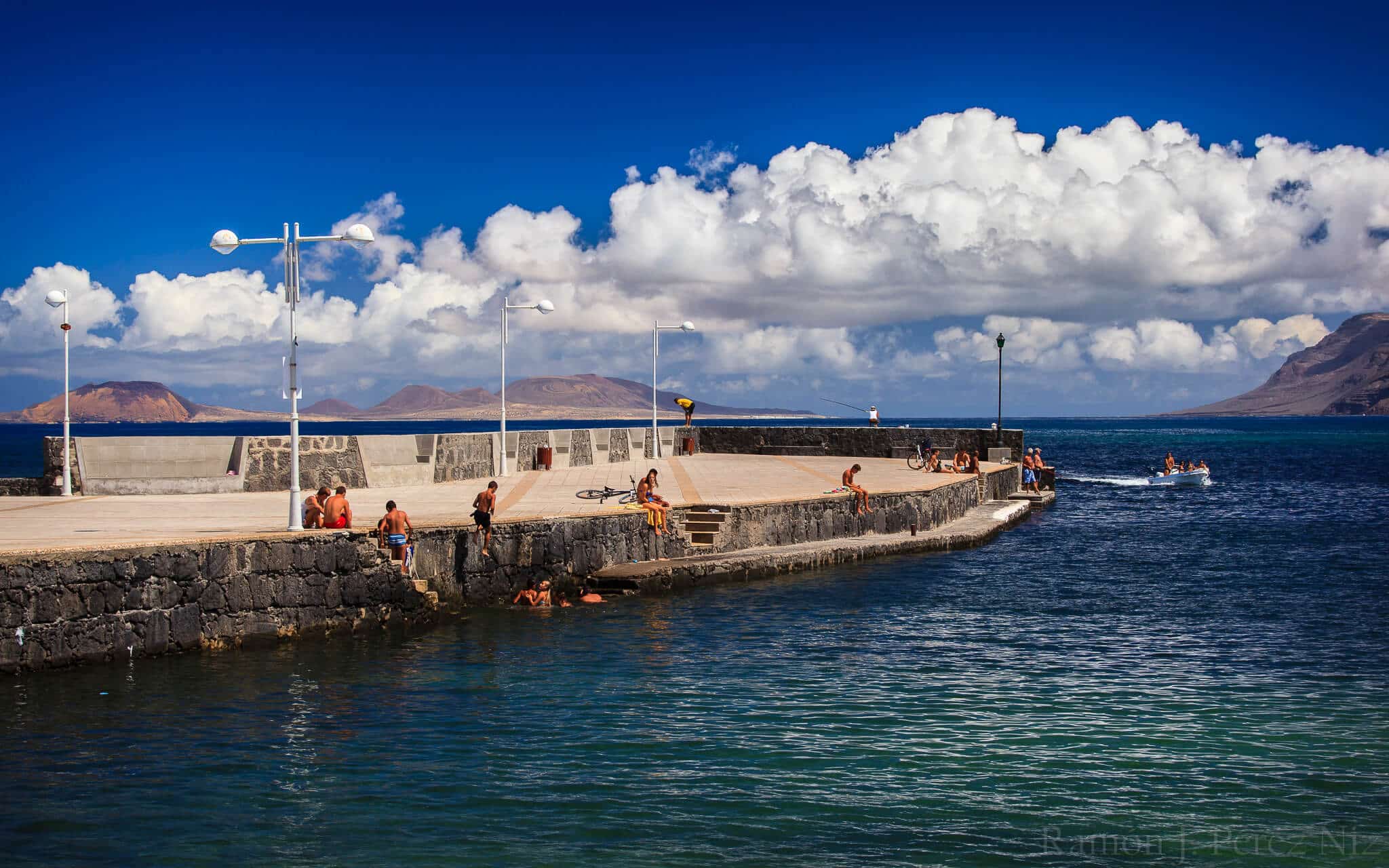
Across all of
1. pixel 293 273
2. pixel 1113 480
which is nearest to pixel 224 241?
pixel 293 273

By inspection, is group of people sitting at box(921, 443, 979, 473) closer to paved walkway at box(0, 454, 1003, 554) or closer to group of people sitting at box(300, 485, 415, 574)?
paved walkway at box(0, 454, 1003, 554)

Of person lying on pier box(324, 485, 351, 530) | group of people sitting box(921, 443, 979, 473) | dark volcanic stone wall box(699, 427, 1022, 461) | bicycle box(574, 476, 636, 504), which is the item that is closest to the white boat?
dark volcanic stone wall box(699, 427, 1022, 461)

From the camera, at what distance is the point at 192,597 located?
1582 cm

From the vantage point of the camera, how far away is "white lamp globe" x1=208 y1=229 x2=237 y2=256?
56.3 ft

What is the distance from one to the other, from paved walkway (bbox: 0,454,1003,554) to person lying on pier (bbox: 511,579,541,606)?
1.51 metres

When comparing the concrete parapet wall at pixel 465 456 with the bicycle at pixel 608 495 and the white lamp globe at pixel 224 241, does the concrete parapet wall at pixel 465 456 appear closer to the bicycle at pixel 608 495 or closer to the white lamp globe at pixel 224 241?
the bicycle at pixel 608 495

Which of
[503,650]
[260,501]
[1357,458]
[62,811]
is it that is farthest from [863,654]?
[1357,458]

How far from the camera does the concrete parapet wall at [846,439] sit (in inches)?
1858

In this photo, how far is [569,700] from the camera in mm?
13875

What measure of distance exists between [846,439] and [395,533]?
1263 inches

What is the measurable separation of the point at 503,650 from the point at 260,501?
28.3 feet

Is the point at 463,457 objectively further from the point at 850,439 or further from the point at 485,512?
the point at 850,439

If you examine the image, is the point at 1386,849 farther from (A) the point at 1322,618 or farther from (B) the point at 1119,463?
(B) the point at 1119,463

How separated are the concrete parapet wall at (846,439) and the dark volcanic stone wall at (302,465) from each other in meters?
25.0
